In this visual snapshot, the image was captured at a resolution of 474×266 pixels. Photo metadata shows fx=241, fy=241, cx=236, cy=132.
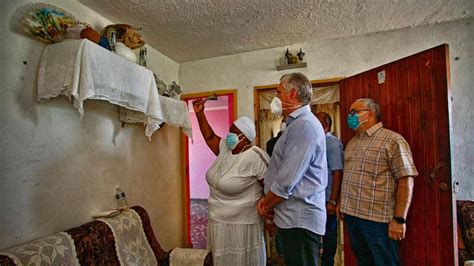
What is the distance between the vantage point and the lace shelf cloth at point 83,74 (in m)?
1.22

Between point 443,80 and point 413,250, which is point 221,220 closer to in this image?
point 413,250

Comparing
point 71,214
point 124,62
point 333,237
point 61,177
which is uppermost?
point 124,62

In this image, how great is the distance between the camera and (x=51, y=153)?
140 cm

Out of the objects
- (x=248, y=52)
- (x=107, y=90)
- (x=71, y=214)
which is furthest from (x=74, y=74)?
(x=248, y=52)

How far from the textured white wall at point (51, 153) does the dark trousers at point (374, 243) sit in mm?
1747

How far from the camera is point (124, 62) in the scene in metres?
1.50

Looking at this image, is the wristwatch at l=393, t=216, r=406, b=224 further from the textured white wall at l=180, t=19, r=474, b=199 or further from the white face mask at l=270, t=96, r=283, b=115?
the white face mask at l=270, t=96, r=283, b=115

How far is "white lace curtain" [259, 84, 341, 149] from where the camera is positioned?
8.30 ft

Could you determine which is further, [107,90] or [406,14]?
[406,14]

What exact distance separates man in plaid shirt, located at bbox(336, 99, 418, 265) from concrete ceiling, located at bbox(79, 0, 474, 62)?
794 mm

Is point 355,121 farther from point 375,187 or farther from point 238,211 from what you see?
point 238,211

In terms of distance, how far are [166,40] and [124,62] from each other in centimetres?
89

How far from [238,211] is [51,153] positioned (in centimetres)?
119

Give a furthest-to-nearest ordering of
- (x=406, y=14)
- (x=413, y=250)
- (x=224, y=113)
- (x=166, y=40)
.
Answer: (x=224, y=113)
(x=166, y=40)
(x=406, y=14)
(x=413, y=250)
